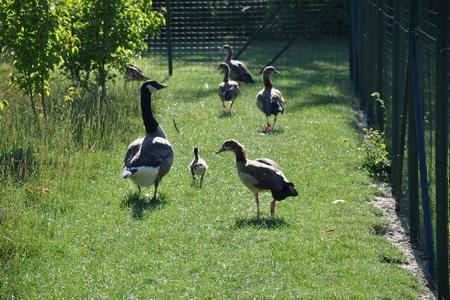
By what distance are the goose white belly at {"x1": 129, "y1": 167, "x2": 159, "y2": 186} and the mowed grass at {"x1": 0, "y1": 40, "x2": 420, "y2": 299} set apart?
29 centimetres

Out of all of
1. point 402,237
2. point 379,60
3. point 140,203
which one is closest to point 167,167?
point 140,203

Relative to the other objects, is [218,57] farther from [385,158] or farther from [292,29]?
[385,158]

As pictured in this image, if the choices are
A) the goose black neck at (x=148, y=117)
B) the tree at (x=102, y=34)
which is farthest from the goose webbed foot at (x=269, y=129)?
the goose black neck at (x=148, y=117)

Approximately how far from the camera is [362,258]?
29.7 feet

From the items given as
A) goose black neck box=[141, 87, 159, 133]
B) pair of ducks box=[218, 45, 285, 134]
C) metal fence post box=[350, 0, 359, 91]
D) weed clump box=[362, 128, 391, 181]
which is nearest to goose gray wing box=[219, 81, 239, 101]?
pair of ducks box=[218, 45, 285, 134]

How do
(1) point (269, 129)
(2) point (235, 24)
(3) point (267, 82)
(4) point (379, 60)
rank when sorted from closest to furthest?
(4) point (379, 60)
(1) point (269, 129)
(3) point (267, 82)
(2) point (235, 24)

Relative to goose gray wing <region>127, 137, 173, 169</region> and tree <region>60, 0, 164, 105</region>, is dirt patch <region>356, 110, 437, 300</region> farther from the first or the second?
tree <region>60, 0, 164, 105</region>

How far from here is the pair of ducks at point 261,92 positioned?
16031 mm

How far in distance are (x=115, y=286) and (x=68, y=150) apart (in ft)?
15.5

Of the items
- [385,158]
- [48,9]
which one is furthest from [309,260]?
[48,9]

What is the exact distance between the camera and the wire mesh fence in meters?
7.64

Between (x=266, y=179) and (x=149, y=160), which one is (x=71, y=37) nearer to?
(x=149, y=160)

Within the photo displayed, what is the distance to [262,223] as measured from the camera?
401 inches

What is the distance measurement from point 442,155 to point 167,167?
15.4 ft
